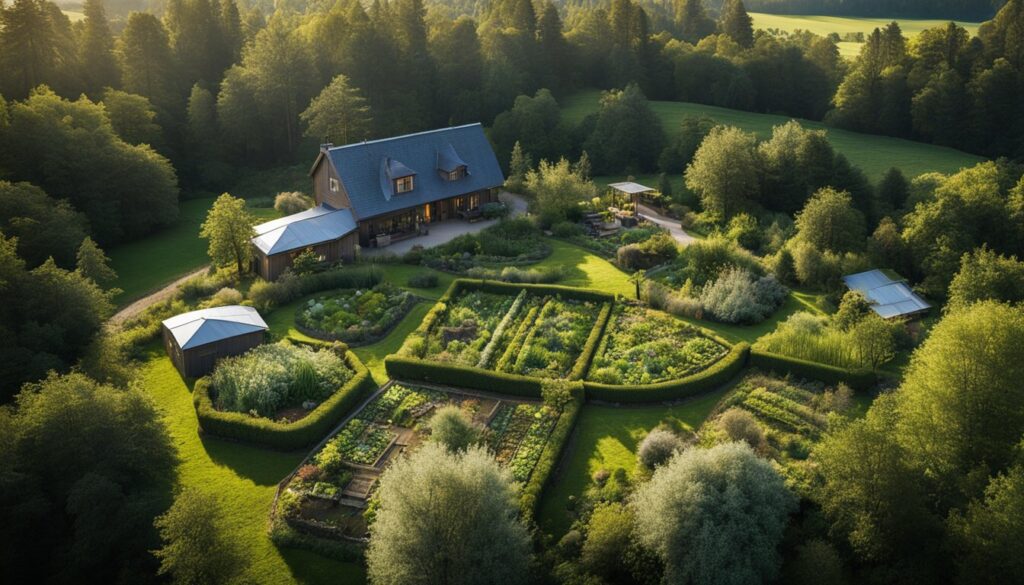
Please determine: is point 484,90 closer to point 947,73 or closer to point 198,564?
point 947,73

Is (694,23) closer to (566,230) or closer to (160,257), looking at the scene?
(566,230)

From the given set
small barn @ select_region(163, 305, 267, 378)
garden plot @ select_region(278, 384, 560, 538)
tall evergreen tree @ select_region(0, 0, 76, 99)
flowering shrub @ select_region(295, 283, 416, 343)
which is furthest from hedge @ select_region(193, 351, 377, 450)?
tall evergreen tree @ select_region(0, 0, 76, 99)

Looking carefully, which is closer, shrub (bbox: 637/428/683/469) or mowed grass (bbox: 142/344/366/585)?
mowed grass (bbox: 142/344/366/585)

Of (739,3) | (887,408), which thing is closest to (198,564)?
(887,408)

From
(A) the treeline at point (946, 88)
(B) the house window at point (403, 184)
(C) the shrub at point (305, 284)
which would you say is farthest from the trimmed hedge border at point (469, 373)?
(A) the treeline at point (946, 88)

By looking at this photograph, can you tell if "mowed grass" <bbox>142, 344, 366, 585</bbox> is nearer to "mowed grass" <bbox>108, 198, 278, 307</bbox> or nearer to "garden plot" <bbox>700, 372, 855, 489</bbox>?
"mowed grass" <bbox>108, 198, 278, 307</bbox>
